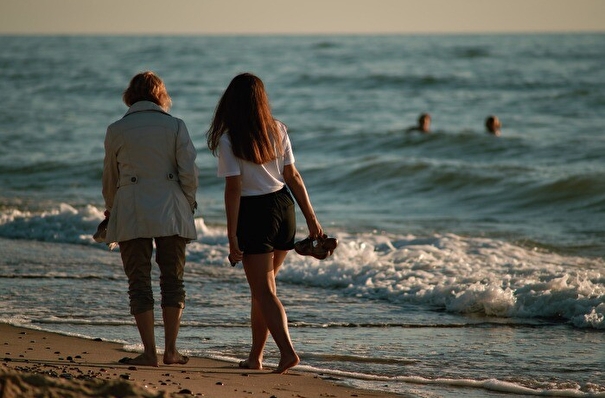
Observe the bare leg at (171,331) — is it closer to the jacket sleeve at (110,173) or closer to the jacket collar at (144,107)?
the jacket sleeve at (110,173)

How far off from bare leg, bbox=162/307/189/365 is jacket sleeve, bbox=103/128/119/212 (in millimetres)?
670

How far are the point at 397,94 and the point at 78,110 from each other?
1040 cm

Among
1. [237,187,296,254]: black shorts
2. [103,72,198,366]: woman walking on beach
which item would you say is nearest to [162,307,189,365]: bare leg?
[103,72,198,366]: woman walking on beach

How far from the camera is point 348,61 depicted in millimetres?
49312

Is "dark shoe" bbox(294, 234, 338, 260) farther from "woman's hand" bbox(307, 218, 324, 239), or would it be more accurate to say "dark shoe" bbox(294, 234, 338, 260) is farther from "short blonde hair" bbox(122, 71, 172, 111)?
"short blonde hair" bbox(122, 71, 172, 111)

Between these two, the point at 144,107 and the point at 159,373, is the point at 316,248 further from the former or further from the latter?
the point at 144,107

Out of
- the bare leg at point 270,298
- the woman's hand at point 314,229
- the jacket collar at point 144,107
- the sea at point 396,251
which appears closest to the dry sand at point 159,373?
the bare leg at point 270,298

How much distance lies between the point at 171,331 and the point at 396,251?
4.50 metres

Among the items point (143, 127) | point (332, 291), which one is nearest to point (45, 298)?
point (332, 291)

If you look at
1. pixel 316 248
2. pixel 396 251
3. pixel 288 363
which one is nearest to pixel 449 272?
pixel 396 251

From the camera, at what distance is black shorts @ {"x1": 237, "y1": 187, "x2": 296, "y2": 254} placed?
17.5 feet

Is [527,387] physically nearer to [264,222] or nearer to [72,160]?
[264,222]

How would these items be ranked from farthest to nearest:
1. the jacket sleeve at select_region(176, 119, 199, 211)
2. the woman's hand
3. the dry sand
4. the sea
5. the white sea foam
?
1. the white sea foam
2. the sea
3. the woman's hand
4. the jacket sleeve at select_region(176, 119, 199, 211)
5. the dry sand

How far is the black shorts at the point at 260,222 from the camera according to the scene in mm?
5332
